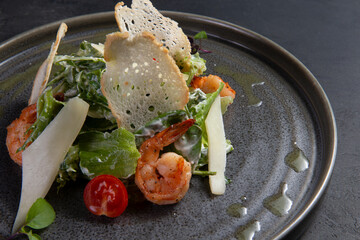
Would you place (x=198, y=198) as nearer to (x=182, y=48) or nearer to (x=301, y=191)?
(x=301, y=191)

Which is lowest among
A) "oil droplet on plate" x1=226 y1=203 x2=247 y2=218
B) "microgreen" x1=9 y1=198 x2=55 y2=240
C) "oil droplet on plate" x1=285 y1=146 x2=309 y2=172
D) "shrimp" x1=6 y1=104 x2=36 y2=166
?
"oil droplet on plate" x1=226 y1=203 x2=247 y2=218

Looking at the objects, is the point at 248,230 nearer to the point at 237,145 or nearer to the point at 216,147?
the point at 216,147

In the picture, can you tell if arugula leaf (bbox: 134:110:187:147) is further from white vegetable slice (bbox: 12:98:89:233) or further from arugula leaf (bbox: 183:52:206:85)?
arugula leaf (bbox: 183:52:206:85)

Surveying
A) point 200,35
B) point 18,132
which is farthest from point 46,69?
point 200,35

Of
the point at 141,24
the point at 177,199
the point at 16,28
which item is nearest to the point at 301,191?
the point at 177,199

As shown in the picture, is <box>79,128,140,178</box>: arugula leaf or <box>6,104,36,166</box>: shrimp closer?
<box>79,128,140,178</box>: arugula leaf

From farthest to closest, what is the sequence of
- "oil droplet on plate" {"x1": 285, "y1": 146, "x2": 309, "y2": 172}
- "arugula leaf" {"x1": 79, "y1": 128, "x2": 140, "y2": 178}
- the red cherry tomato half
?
"oil droplet on plate" {"x1": 285, "y1": 146, "x2": 309, "y2": 172} < "arugula leaf" {"x1": 79, "y1": 128, "x2": 140, "y2": 178} < the red cherry tomato half

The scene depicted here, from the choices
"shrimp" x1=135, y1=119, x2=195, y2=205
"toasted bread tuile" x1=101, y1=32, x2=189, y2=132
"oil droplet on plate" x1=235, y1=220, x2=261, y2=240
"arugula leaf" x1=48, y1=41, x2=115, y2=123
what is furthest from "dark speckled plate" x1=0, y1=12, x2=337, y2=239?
"toasted bread tuile" x1=101, y1=32, x2=189, y2=132
